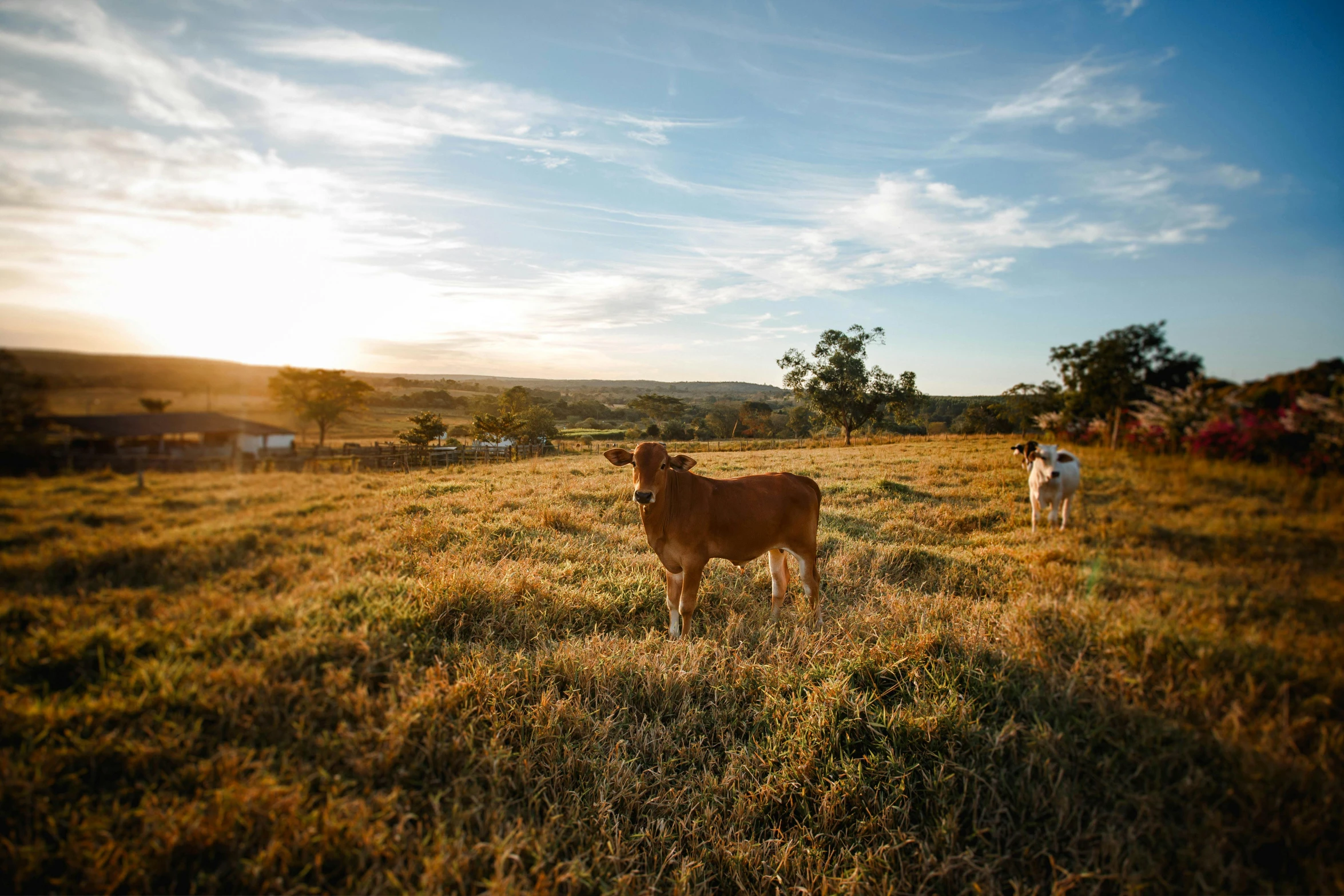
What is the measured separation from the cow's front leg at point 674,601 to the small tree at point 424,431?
2.83m

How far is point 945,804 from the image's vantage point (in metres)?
2.80

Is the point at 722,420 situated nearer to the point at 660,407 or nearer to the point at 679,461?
the point at 660,407

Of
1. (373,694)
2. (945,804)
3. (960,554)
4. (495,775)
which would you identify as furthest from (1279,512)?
(373,694)

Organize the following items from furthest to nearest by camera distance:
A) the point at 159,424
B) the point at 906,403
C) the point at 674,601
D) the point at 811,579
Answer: the point at 906,403 < the point at 811,579 < the point at 674,601 < the point at 159,424

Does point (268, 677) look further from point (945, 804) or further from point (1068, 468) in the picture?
point (1068, 468)

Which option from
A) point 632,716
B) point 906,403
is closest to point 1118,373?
point 632,716

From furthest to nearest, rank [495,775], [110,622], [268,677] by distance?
1. [495,775]
2. [268,677]
3. [110,622]

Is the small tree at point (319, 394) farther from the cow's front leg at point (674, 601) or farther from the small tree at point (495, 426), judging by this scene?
the cow's front leg at point (674, 601)

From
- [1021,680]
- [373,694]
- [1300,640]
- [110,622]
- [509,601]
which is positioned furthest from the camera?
[509,601]

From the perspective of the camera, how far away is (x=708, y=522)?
18.4 feet

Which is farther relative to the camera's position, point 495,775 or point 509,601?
point 509,601

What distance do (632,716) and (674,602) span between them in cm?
197

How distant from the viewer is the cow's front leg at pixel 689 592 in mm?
5312

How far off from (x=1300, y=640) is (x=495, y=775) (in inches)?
139
